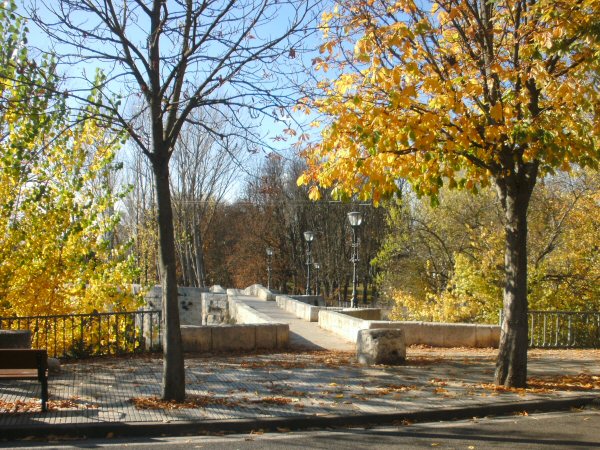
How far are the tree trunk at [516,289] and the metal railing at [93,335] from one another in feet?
22.0

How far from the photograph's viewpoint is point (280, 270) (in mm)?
55906

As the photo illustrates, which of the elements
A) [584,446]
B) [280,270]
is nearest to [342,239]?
[280,270]

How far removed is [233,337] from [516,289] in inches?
256

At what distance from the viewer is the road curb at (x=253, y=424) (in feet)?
22.9

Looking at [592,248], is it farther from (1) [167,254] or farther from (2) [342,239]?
(2) [342,239]

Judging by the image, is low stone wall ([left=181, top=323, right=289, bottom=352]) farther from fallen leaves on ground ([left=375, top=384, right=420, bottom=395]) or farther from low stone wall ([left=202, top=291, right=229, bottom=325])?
low stone wall ([left=202, top=291, right=229, bottom=325])

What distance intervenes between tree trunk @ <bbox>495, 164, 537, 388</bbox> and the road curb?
3.11ft

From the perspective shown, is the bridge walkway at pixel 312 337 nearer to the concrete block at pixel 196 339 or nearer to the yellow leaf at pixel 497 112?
the concrete block at pixel 196 339

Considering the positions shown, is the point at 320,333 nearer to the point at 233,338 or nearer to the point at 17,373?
the point at 233,338

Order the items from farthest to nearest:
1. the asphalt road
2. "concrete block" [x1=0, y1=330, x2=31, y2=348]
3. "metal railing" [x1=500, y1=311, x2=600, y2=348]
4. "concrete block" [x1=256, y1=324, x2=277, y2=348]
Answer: "metal railing" [x1=500, y1=311, x2=600, y2=348] → "concrete block" [x1=256, y1=324, x2=277, y2=348] → "concrete block" [x1=0, y1=330, x2=31, y2=348] → the asphalt road

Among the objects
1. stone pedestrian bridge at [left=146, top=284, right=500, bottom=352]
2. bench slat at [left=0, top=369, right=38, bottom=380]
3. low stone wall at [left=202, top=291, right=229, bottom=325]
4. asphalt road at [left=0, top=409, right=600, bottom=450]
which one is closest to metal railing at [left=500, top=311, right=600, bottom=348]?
stone pedestrian bridge at [left=146, top=284, right=500, bottom=352]

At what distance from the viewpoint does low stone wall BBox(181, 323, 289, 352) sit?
13.3m

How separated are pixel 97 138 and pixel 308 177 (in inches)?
317

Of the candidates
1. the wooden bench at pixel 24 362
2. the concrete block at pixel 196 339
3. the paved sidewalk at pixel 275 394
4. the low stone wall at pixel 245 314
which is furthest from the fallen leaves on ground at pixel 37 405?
the low stone wall at pixel 245 314
